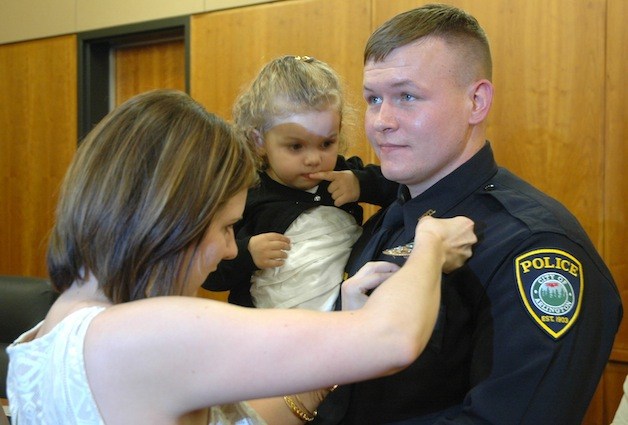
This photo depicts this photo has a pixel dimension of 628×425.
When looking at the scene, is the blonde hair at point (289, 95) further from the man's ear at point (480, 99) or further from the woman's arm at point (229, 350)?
the woman's arm at point (229, 350)

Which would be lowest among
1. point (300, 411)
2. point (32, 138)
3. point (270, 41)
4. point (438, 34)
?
point (300, 411)

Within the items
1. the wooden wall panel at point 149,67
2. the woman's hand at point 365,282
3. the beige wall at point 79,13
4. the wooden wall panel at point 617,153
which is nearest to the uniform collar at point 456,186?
the woman's hand at point 365,282

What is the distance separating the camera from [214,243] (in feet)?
3.87

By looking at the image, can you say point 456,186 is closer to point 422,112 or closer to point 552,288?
point 422,112

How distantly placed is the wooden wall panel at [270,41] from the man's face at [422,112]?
2092 mm

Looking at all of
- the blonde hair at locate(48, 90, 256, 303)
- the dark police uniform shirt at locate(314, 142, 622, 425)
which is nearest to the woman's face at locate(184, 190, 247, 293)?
the blonde hair at locate(48, 90, 256, 303)

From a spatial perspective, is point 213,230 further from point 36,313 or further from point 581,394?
point 36,313

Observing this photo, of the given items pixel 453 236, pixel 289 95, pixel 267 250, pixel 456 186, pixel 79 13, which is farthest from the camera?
pixel 79 13

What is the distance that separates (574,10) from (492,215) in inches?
86.4

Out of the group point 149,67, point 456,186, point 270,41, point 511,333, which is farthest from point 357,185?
point 149,67

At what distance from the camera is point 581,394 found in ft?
4.24

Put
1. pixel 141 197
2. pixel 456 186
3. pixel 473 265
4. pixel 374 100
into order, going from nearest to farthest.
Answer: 1. pixel 141 197
2. pixel 473 265
3. pixel 456 186
4. pixel 374 100

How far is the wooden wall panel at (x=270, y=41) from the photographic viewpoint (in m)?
3.91

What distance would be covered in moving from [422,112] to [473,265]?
1.26 ft
